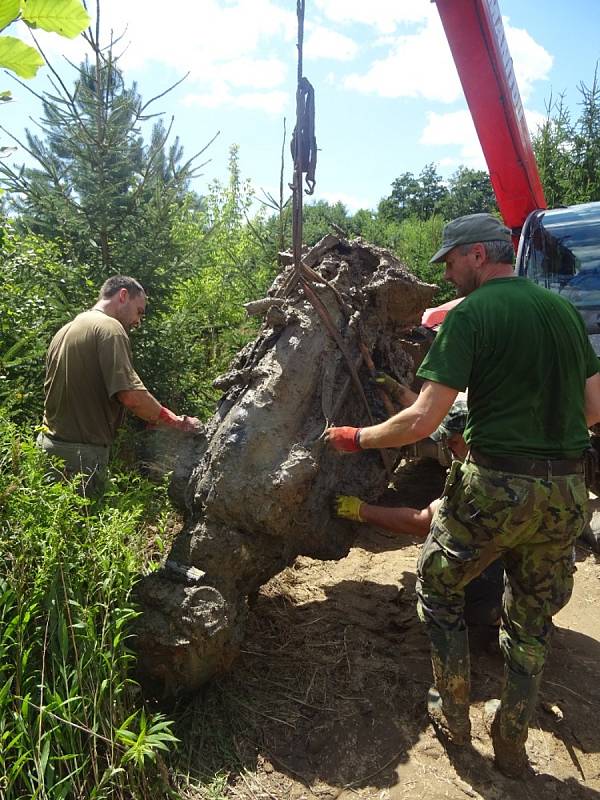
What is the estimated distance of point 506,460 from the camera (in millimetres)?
2537

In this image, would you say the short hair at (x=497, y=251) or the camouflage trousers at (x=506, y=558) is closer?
the camouflage trousers at (x=506, y=558)

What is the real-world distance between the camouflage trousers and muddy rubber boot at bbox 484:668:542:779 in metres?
0.01

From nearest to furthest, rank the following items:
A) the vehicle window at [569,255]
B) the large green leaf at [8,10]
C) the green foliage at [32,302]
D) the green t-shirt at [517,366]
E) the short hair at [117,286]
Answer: the large green leaf at [8,10] < the green t-shirt at [517,366] < the short hair at [117,286] < the green foliage at [32,302] < the vehicle window at [569,255]

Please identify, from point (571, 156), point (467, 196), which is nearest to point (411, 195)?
point (467, 196)

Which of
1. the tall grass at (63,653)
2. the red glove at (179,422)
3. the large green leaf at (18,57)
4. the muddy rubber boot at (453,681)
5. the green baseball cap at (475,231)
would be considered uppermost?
the large green leaf at (18,57)

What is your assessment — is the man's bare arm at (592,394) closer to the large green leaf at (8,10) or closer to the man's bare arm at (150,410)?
the man's bare arm at (150,410)

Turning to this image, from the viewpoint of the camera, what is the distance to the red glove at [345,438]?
→ 2.89m

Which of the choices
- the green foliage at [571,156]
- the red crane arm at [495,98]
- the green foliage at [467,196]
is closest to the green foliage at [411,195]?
the green foliage at [467,196]

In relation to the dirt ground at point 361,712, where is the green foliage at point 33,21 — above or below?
above

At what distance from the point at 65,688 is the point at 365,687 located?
1.51 m

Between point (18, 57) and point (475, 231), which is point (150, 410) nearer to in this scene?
point (475, 231)

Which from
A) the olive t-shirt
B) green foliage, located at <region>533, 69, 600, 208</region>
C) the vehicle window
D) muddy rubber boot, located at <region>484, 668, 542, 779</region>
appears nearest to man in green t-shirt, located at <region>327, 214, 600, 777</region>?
muddy rubber boot, located at <region>484, 668, 542, 779</region>

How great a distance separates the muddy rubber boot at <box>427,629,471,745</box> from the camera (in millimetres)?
2666

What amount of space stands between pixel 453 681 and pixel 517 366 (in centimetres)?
142
